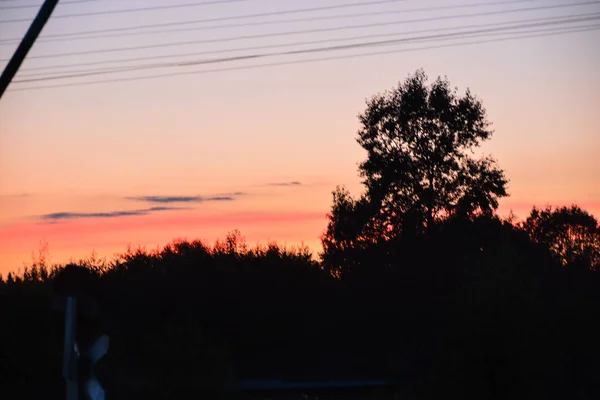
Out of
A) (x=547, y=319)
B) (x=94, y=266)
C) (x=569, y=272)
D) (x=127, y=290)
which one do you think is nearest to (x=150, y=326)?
(x=127, y=290)

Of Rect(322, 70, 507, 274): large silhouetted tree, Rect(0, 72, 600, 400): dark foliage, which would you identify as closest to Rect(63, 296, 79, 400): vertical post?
Rect(0, 72, 600, 400): dark foliage

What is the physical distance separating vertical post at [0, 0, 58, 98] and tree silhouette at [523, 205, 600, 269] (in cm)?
5309

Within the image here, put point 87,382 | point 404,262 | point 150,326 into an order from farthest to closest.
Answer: point 404,262, point 150,326, point 87,382

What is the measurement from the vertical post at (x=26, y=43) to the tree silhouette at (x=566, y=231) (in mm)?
53091

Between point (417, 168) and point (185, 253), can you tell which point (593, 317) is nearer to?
point (417, 168)

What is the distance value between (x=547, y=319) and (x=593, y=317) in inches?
257

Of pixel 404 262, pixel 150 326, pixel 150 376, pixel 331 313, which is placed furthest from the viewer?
pixel 404 262

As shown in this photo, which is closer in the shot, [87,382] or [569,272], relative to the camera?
[87,382]

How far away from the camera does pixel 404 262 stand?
52594 mm

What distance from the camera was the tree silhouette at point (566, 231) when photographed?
68.3 metres

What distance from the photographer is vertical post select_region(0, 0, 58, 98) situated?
43.1ft

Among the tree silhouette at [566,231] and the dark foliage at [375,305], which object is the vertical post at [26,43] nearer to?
the dark foliage at [375,305]

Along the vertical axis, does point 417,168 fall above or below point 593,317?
above

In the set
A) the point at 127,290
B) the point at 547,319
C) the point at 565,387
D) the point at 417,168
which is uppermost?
the point at 417,168
